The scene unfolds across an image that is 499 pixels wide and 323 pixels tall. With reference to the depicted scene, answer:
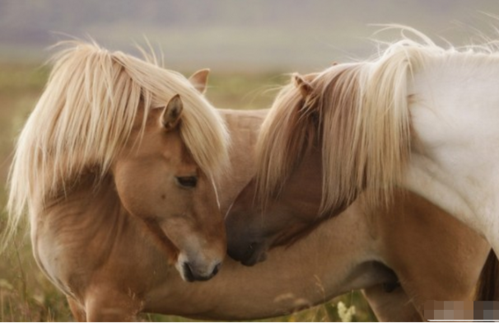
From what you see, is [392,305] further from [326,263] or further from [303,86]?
[303,86]

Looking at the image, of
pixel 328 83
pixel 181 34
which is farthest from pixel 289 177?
pixel 181 34

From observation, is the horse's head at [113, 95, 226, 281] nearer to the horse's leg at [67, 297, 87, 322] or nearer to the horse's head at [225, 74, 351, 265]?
the horse's head at [225, 74, 351, 265]

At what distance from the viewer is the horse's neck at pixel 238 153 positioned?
4.32m

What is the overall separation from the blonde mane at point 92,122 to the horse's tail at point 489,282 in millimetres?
1642

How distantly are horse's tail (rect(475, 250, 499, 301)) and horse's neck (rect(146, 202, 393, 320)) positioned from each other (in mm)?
638

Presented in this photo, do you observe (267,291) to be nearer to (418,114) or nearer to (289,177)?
(289,177)

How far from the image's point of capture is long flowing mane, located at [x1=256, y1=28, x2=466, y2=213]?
370cm

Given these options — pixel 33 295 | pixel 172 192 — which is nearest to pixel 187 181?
pixel 172 192

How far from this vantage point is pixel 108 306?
4.04 m

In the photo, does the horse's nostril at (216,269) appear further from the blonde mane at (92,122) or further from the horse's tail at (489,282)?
the horse's tail at (489,282)

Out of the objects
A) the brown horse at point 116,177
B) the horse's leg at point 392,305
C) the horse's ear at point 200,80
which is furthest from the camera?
the horse's leg at point 392,305

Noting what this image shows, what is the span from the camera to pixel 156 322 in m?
5.92

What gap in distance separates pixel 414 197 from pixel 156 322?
96.3 inches

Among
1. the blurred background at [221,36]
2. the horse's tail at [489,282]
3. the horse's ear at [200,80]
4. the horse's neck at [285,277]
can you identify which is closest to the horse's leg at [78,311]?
the horse's neck at [285,277]
